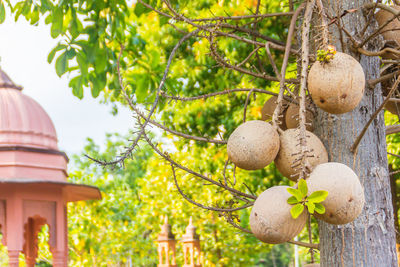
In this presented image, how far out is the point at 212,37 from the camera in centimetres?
169

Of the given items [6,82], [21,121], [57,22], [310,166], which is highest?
[6,82]

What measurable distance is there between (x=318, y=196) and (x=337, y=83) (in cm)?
29

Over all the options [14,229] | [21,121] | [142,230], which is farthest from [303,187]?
[142,230]

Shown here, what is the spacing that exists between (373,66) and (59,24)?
2.10m

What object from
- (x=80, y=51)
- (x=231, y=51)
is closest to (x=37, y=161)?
→ (x=231, y=51)

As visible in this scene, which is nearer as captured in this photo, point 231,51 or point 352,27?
point 352,27

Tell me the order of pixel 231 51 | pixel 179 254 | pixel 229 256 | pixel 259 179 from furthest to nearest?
pixel 179 254 < pixel 229 256 < pixel 259 179 < pixel 231 51

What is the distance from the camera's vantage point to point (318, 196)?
1.04m

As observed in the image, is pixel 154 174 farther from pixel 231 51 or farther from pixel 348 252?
pixel 348 252

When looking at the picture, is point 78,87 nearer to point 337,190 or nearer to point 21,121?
point 337,190

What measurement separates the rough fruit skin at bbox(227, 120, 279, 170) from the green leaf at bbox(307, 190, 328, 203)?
0.68 feet

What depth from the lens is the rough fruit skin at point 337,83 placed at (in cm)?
120

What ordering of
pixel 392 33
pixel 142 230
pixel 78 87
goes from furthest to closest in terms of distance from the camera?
pixel 142 230 < pixel 78 87 < pixel 392 33

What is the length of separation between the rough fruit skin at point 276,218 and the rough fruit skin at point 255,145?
5.5 inches
